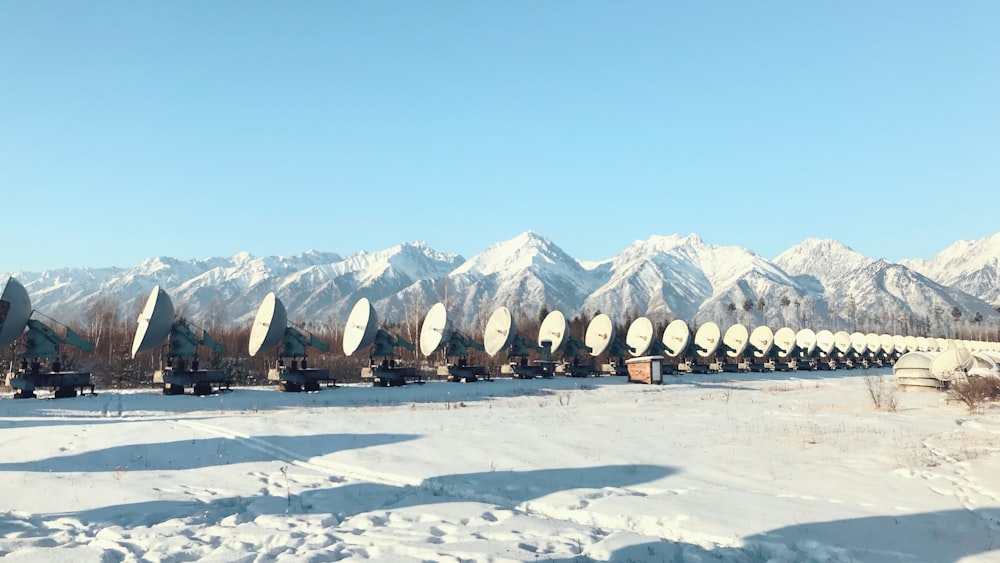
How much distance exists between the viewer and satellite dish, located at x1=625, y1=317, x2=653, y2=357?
6016cm

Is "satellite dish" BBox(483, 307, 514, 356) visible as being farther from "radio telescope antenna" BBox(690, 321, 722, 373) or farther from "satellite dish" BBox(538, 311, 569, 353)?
"radio telescope antenna" BBox(690, 321, 722, 373)

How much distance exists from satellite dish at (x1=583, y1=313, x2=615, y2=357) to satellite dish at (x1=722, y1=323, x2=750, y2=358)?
22.4 metres

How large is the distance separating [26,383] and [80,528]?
27402 mm

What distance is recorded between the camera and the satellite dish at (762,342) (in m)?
78.3

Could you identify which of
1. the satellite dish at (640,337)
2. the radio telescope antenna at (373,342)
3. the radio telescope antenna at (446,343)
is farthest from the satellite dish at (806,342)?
the radio telescope antenna at (373,342)

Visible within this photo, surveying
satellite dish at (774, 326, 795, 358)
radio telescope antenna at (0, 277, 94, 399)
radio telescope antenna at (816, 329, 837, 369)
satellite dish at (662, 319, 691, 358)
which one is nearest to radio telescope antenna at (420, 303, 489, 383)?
radio telescope antenna at (0, 277, 94, 399)

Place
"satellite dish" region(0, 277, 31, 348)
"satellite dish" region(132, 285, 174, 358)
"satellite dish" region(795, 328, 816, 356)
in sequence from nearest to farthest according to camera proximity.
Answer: "satellite dish" region(0, 277, 31, 348) → "satellite dish" region(132, 285, 174, 358) → "satellite dish" region(795, 328, 816, 356)

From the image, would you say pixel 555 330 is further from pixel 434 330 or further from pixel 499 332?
pixel 434 330

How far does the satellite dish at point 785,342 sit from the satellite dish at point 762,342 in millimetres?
3749

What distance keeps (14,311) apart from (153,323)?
5.83 m

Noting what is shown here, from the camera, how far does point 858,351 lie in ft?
338

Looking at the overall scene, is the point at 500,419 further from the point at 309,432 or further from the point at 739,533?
the point at 739,533

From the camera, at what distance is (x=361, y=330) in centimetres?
4031

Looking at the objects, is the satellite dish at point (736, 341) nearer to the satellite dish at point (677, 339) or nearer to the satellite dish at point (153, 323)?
the satellite dish at point (677, 339)
